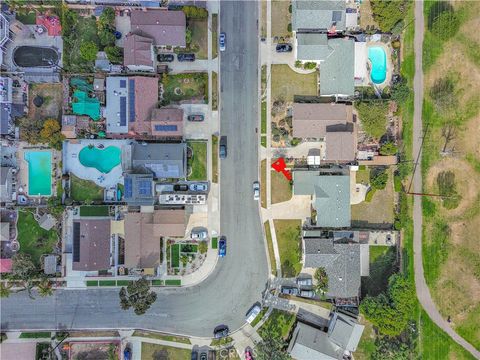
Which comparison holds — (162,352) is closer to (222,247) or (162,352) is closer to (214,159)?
(222,247)

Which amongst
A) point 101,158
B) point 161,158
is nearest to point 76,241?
point 101,158

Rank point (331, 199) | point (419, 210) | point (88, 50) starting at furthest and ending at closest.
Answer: point (419, 210) < point (331, 199) < point (88, 50)

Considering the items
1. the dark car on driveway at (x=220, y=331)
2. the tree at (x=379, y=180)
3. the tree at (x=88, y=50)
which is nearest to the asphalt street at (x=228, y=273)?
the dark car on driveway at (x=220, y=331)

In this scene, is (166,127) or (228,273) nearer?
(166,127)

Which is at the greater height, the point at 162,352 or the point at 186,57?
the point at 186,57

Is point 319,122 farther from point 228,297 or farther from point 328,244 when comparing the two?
point 228,297

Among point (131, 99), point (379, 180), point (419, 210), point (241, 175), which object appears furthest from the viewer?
point (419, 210)

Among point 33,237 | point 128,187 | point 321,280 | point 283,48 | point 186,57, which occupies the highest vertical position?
point 283,48
